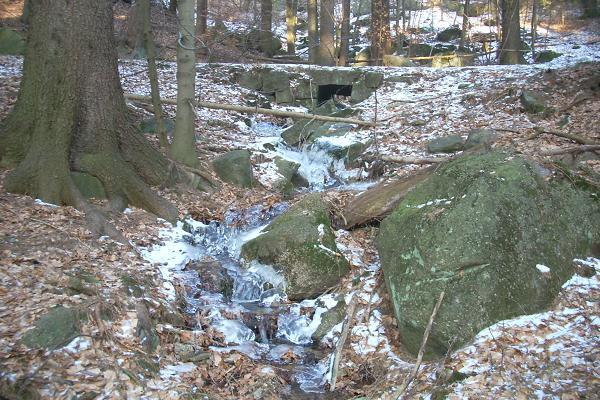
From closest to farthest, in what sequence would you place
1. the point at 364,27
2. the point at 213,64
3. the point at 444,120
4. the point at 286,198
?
1. the point at 286,198
2. the point at 444,120
3. the point at 213,64
4. the point at 364,27

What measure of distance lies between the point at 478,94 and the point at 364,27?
802 inches

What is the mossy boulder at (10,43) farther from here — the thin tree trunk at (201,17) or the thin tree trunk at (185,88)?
the thin tree trunk at (185,88)

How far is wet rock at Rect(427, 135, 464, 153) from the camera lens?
10.2 metres

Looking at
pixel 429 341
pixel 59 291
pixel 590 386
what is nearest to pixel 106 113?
pixel 59 291

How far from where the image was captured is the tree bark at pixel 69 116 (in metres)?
7.26

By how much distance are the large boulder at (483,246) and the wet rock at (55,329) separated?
3.43 meters

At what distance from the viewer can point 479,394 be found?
14.1 ft

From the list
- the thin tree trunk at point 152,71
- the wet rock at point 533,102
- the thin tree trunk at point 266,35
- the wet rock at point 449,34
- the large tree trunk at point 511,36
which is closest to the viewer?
the thin tree trunk at point 152,71

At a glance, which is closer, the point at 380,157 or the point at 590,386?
the point at 590,386

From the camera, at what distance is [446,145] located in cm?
1035

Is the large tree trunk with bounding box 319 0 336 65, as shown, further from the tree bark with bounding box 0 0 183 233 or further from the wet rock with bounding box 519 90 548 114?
the tree bark with bounding box 0 0 183 233

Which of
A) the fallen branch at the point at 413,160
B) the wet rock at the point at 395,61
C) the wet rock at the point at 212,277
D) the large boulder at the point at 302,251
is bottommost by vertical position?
the wet rock at the point at 212,277

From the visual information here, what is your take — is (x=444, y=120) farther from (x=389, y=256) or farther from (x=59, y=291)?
(x=59, y=291)

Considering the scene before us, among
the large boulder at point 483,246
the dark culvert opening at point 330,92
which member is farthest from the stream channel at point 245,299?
the dark culvert opening at point 330,92
